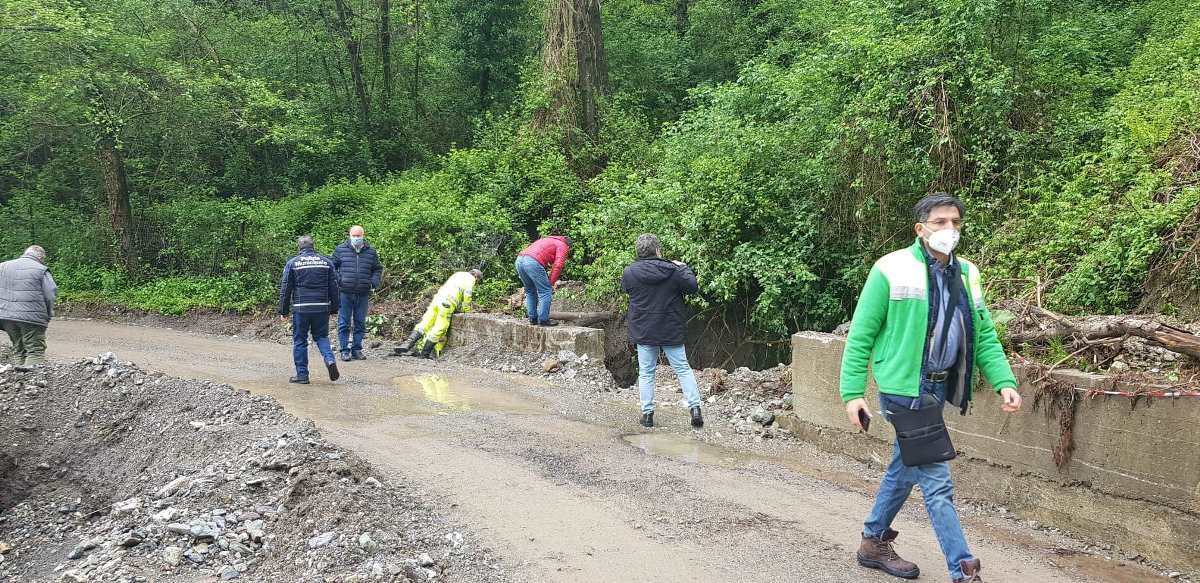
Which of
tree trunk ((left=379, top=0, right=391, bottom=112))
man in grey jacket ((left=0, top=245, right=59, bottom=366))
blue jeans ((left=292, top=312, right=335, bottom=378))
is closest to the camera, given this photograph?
blue jeans ((left=292, top=312, right=335, bottom=378))

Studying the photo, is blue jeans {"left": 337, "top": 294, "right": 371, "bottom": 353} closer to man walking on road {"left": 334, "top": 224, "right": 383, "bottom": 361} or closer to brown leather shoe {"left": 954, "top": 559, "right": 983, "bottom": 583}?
man walking on road {"left": 334, "top": 224, "right": 383, "bottom": 361}

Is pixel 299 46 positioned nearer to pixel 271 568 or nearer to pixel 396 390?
pixel 396 390

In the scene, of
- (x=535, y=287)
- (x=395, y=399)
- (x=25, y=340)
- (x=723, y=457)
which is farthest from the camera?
(x=535, y=287)

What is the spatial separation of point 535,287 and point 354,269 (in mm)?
2667

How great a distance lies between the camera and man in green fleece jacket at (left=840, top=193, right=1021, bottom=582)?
419 centimetres

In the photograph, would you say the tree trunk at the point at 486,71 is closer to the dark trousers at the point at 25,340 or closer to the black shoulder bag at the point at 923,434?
the dark trousers at the point at 25,340

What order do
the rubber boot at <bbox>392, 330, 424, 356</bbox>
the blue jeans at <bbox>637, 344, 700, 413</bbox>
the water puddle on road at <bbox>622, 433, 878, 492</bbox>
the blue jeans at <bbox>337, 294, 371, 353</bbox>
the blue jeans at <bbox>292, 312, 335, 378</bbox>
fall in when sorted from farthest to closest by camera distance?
the rubber boot at <bbox>392, 330, 424, 356</bbox>, the blue jeans at <bbox>337, 294, 371, 353</bbox>, the blue jeans at <bbox>292, 312, 335, 378</bbox>, the blue jeans at <bbox>637, 344, 700, 413</bbox>, the water puddle on road at <bbox>622, 433, 878, 492</bbox>

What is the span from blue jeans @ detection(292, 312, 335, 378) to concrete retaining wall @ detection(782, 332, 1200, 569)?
23.7 feet

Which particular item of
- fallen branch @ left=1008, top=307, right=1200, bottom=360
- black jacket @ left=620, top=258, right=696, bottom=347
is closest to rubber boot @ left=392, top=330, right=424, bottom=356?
black jacket @ left=620, top=258, right=696, bottom=347

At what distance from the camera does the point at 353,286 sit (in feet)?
40.4

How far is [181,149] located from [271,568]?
59.7 ft

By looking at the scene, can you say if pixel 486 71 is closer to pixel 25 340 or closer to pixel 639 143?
pixel 639 143

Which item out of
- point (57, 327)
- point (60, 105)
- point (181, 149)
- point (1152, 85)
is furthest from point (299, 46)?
point (1152, 85)

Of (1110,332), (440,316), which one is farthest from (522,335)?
(1110,332)
